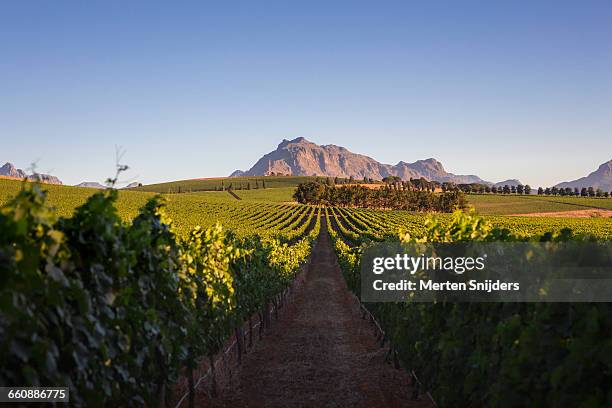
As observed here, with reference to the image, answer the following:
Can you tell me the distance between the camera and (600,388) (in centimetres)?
364

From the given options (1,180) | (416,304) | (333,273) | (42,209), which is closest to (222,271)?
(416,304)

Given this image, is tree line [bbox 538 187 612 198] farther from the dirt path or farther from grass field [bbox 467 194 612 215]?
the dirt path

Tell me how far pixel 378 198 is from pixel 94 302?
13304 cm

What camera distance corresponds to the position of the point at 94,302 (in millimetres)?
4422

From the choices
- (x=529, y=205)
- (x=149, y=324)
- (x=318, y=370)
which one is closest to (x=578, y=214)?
(x=529, y=205)

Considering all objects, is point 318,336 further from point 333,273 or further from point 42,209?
point 333,273

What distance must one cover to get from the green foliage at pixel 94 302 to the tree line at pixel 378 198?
124 meters

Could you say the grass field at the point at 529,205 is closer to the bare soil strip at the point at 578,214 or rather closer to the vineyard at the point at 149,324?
the bare soil strip at the point at 578,214

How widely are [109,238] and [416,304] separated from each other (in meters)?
6.06

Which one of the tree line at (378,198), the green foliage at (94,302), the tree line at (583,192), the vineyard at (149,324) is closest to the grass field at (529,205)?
the tree line at (378,198)

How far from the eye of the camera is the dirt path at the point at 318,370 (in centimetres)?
1025

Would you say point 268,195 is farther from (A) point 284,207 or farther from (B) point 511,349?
(B) point 511,349

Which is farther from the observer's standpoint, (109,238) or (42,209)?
(109,238)

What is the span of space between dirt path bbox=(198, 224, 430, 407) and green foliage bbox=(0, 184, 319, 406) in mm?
3130
